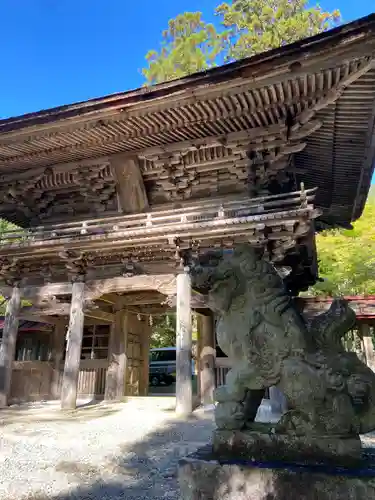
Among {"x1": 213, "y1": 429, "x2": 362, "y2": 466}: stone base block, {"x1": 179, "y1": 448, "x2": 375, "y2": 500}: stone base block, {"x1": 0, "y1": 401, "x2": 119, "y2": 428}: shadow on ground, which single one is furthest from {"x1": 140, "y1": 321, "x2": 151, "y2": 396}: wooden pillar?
{"x1": 179, "y1": 448, "x2": 375, "y2": 500}: stone base block

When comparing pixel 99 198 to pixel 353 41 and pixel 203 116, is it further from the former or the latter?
pixel 353 41

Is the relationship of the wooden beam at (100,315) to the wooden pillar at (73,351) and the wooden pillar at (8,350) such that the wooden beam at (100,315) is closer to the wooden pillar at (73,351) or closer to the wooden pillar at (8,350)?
the wooden pillar at (73,351)

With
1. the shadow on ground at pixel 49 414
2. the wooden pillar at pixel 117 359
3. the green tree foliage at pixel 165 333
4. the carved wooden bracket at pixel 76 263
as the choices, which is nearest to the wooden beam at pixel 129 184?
the carved wooden bracket at pixel 76 263

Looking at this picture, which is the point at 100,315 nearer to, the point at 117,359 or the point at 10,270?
the point at 117,359

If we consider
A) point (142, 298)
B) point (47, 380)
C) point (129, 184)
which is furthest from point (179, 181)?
point (47, 380)

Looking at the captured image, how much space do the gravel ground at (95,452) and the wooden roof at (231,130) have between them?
18.0 ft

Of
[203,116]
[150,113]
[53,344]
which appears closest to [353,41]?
[203,116]

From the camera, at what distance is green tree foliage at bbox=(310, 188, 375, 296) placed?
48.0 ft

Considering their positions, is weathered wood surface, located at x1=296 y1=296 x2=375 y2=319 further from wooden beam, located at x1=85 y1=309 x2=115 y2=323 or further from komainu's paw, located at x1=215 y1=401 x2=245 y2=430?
komainu's paw, located at x1=215 y1=401 x2=245 y2=430

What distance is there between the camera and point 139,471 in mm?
4020

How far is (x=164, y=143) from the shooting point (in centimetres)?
848

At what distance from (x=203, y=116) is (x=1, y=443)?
705 centimetres

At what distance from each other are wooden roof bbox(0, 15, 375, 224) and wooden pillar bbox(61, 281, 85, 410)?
8.54 feet

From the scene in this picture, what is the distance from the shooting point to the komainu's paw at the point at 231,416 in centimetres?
276
